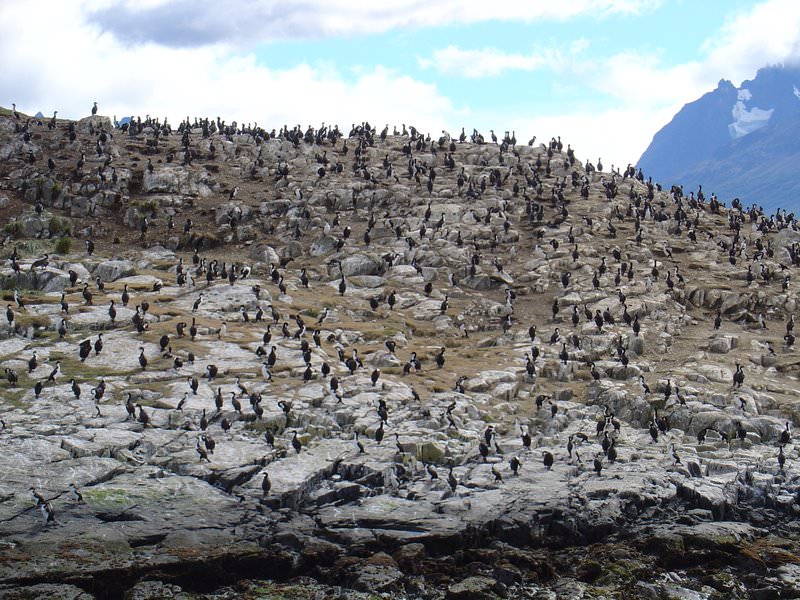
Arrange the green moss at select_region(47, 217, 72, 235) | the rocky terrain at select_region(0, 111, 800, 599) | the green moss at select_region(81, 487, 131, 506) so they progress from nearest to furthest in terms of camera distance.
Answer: the rocky terrain at select_region(0, 111, 800, 599)
the green moss at select_region(81, 487, 131, 506)
the green moss at select_region(47, 217, 72, 235)

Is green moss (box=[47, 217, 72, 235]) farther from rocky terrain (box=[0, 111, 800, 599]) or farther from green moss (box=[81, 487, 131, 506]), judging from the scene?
green moss (box=[81, 487, 131, 506])

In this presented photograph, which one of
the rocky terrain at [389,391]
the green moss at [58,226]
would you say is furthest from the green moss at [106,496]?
the green moss at [58,226]

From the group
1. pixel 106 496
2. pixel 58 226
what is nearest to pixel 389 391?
pixel 106 496

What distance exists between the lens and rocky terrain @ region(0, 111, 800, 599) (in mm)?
33531

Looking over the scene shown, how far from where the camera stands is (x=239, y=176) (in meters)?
97.4

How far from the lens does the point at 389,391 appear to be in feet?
155

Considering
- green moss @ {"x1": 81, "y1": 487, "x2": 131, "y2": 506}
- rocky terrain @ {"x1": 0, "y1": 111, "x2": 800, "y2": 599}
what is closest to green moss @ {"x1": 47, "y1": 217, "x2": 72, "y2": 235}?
rocky terrain @ {"x1": 0, "y1": 111, "x2": 800, "y2": 599}

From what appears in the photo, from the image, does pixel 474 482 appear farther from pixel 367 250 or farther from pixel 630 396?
pixel 367 250

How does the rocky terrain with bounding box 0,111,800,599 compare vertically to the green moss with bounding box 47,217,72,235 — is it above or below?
below

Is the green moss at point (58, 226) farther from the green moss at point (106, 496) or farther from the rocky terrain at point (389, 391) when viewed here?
the green moss at point (106, 496)

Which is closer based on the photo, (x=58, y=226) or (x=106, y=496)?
(x=106, y=496)

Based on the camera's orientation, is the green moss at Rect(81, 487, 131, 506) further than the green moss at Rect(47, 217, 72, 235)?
No

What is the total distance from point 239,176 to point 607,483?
6920cm

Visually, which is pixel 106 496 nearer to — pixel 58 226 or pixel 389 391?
pixel 389 391
